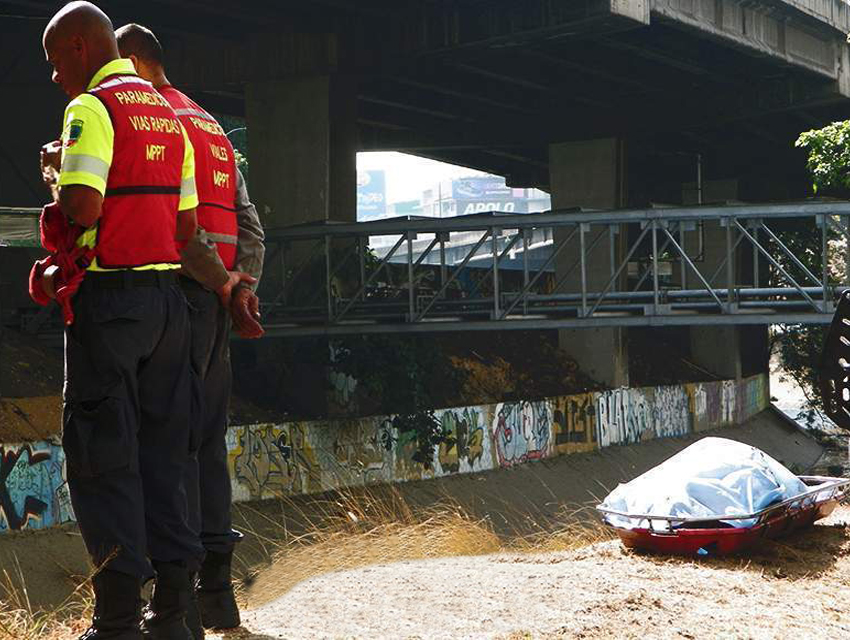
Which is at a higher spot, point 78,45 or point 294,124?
point 294,124

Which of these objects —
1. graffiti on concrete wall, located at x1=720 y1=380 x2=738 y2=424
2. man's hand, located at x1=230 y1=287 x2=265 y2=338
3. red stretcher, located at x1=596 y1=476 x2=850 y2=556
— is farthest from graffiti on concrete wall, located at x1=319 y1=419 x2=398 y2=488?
graffiti on concrete wall, located at x1=720 y1=380 x2=738 y2=424

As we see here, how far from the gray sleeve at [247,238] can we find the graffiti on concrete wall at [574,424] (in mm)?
30860

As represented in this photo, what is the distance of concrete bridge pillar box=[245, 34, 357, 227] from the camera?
101 feet

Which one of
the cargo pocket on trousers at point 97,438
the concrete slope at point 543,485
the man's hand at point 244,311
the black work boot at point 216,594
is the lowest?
the concrete slope at point 543,485

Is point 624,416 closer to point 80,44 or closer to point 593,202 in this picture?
point 593,202

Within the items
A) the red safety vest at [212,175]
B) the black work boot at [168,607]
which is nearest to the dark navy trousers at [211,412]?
the red safety vest at [212,175]

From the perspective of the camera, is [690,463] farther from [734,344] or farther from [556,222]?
[734,344]

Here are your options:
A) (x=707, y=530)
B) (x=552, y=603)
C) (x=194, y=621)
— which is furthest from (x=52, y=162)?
(x=707, y=530)

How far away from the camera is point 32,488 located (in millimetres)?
21484

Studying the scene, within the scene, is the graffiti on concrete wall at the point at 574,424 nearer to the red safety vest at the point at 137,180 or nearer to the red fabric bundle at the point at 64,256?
the red safety vest at the point at 137,180

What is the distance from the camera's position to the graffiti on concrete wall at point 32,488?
829 inches

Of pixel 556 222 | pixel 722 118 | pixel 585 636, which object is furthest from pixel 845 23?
pixel 585 636

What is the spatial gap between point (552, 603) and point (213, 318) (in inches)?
129

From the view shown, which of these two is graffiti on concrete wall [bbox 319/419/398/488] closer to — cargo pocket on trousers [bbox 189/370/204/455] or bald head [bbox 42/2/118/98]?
cargo pocket on trousers [bbox 189/370/204/455]
